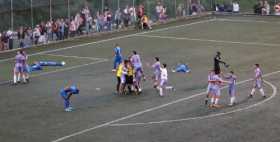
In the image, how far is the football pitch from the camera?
29.7 meters

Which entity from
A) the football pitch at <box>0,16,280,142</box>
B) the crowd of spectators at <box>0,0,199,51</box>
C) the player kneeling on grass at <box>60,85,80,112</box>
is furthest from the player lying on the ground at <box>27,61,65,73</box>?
the player kneeling on grass at <box>60,85,80,112</box>

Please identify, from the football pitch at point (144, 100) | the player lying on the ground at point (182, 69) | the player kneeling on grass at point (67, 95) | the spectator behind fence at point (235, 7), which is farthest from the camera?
the spectator behind fence at point (235, 7)

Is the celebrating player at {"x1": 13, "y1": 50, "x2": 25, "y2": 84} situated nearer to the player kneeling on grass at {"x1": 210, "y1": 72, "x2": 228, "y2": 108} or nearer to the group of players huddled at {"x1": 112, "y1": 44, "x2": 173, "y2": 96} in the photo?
the group of players huddled at {"x1": 112, "y1": 44, "x2": 173, "y2": 96}

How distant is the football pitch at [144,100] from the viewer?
29719 millimetres

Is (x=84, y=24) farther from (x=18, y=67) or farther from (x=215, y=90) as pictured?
(x=215, y=90)

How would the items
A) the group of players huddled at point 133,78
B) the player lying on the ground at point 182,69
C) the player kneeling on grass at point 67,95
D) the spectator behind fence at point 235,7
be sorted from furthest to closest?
the spectator behind fence at point 235,7
the player lying on the ground at point 182,69
the group of players huddled at point 133,78
the player kneeling on grass at point 67,95

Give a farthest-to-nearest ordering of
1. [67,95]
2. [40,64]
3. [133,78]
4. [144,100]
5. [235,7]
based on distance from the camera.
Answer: [235,7]
[40,64]
[133,78]
[144,100]
[67,95]

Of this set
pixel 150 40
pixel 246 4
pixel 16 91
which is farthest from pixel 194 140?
pixel 246 4

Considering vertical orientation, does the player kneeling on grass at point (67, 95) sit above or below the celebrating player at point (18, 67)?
below

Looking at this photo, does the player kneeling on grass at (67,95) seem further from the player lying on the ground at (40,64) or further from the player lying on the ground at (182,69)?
the player lying on the ground at (182,69)

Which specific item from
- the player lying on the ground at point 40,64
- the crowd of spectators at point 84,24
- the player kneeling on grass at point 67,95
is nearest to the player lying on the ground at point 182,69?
the player lying on the ground at point 40,64

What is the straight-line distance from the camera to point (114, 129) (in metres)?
30.5

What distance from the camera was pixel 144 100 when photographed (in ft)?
118

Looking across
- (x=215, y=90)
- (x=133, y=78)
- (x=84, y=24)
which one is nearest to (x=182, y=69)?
(x=133, y=78)
